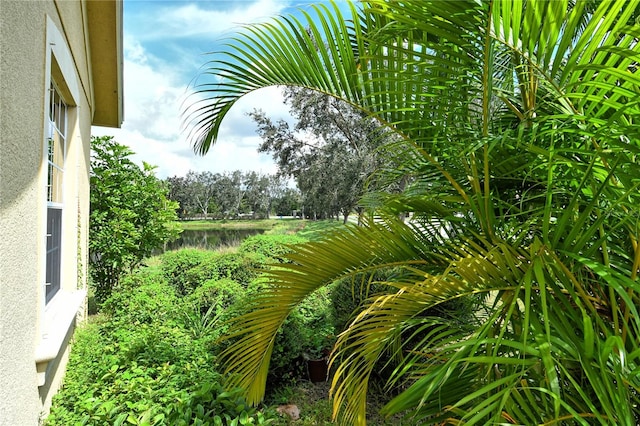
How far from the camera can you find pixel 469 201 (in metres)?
1.84

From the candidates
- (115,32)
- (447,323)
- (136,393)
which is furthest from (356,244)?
(115,32)

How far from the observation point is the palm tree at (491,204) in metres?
1.31

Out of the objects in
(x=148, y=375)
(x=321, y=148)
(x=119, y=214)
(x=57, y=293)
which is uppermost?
(x=321, y=148)

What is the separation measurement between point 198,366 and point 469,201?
2.53 m

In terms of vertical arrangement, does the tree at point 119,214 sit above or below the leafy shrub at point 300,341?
above

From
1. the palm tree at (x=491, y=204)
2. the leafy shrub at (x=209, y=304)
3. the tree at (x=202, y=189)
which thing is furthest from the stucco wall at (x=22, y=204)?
the tree at (x=202, y=189)

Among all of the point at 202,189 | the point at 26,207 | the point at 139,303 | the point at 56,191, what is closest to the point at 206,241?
the point at 139,303

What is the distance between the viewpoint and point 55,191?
3.81 meters

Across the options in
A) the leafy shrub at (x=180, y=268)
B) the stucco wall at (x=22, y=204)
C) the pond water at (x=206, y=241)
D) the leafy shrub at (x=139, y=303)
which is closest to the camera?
the stucco wall at (x=22, y=204)

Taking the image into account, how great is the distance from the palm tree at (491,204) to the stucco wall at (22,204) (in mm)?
837

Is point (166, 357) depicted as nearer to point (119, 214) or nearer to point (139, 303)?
point (139, 303)

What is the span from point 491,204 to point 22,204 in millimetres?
2184

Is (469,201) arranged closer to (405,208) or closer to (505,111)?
(405,208)

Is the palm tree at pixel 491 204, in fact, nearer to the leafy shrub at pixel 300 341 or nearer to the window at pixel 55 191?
the leafy shrub at pixel 300 341
